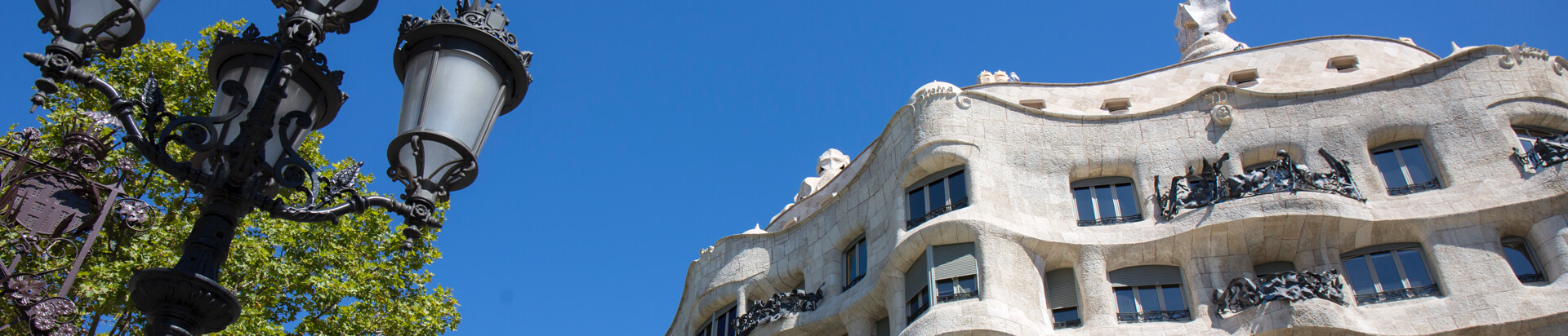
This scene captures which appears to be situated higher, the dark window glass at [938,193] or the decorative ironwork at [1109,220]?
the dark window glass at [938,193]

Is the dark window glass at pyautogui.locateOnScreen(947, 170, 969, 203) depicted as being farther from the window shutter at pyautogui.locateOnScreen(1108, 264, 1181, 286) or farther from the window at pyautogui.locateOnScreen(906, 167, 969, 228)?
the window shutter at pyautogui.locateOnScreen(1108, 264, 1181, 286)

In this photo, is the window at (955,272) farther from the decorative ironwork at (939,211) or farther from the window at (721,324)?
the window at (721,324)

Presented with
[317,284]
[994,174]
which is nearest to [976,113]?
[994,174]

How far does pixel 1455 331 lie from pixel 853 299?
30.1 ft

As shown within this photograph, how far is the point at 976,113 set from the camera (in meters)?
20.5

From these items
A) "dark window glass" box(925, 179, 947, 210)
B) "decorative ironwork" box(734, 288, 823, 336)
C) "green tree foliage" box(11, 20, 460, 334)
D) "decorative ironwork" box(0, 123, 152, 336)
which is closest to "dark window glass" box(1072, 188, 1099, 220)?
"dark window glass" box(925, 179, 947, 210)

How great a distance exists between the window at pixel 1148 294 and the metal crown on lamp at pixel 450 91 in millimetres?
13962

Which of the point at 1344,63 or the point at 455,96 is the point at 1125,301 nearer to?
the point at 1344,63

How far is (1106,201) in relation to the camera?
19.9m

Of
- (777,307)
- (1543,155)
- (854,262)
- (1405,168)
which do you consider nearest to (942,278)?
(854,262)

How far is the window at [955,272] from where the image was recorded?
1786 cm

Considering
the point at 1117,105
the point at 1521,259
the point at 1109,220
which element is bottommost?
the point at 1521,259

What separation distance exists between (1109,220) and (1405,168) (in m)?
4.87

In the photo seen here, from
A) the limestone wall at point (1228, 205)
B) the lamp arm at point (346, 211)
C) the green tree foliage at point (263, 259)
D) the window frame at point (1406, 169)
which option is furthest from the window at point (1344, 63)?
the lamp arm at point (346, 211)
